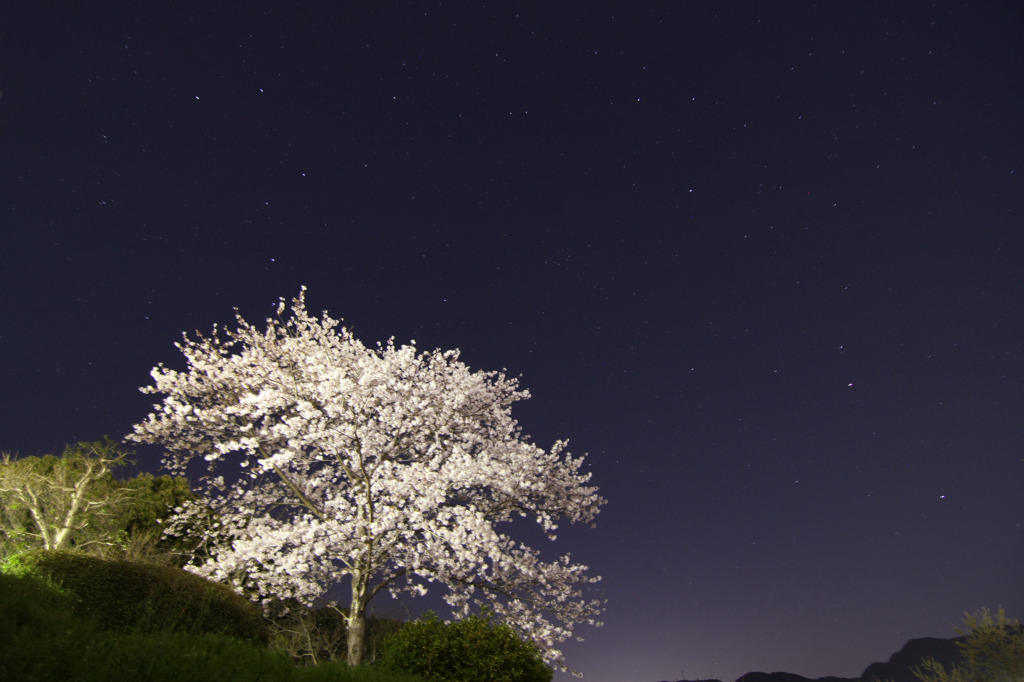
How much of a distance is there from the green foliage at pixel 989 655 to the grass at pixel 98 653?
1741cm

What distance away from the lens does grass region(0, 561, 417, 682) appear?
688 centimetres

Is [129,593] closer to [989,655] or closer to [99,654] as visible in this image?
[99,654]

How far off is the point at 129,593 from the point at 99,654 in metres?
4.41

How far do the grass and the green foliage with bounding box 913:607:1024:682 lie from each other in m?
17.4

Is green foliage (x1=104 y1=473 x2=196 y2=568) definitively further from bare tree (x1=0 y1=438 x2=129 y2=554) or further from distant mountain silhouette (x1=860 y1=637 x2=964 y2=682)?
distant mountain silhouette (x1=860 y1=637 x2=964 y2=682)

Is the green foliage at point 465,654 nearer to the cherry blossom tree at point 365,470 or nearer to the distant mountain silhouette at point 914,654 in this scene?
the cherry blossom tree at point 365,470

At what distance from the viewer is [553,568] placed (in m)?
15.8

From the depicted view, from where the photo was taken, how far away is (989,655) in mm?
17328

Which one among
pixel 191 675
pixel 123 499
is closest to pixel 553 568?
pixel 191 675

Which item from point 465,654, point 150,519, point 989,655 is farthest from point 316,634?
point 989,655

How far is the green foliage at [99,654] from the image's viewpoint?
686cm

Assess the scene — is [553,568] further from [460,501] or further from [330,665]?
[330,665]

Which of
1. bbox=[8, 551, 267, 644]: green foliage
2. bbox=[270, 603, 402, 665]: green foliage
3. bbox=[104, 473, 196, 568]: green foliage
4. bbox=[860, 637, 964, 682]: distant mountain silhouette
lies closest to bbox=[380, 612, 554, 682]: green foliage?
bbox=[8, 551, 267, 644]: green foliage

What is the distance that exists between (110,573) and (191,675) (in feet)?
17.0
